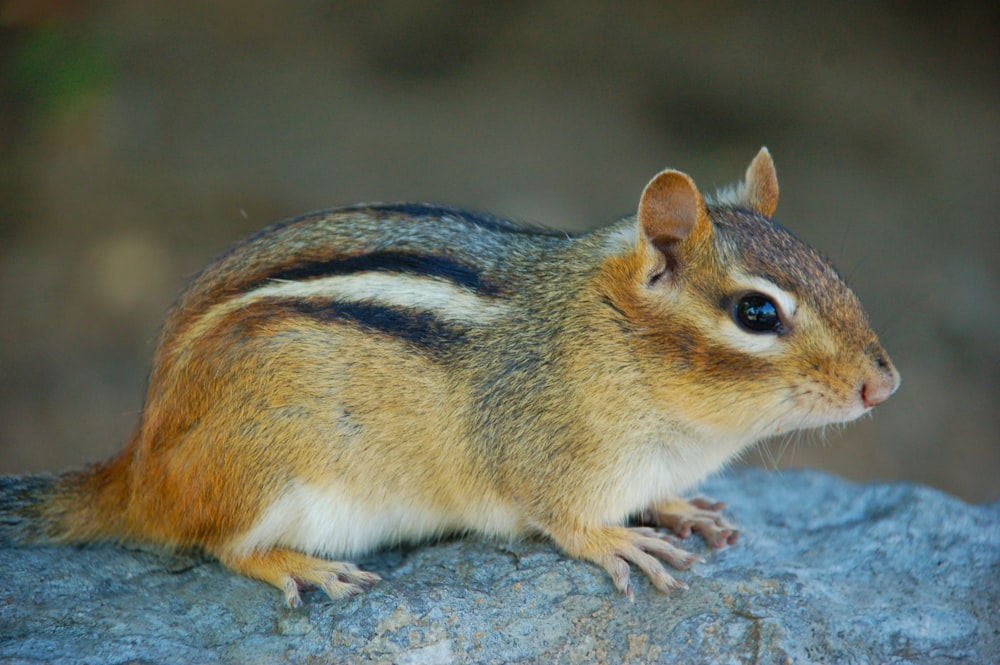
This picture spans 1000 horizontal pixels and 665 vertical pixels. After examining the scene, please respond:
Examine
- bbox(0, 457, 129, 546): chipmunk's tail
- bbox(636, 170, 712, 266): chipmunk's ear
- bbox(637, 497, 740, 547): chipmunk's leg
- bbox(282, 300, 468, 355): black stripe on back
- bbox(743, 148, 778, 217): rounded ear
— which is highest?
bbox(743, 148, 778, 217): rounded ear

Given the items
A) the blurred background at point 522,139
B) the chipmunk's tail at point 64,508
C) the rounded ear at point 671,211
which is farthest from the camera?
the blurred background at point 522,139

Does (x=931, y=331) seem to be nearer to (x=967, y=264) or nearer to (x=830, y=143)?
(x=967, y=264)

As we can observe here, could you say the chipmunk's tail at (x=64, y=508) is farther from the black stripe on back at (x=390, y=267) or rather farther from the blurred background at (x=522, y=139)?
the blurred background at (x=522, y=139)

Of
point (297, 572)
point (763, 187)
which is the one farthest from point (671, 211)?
point (297, 572)

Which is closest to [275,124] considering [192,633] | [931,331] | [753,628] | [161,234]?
[161,234]

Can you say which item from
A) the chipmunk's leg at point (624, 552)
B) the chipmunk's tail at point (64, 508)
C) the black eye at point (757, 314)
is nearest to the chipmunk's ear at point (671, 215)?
the black eye at point (757, 314)

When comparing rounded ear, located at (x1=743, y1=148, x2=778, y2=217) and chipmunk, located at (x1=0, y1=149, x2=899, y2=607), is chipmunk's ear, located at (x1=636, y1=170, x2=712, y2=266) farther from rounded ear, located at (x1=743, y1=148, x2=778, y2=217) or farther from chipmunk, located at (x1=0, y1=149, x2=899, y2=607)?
rounded ear, located at (x1=743, y1=148, x2=778, y2=217)

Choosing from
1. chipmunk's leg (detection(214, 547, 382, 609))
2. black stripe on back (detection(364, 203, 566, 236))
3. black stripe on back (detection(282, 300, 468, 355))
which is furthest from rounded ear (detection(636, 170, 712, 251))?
chipmunk's leg (detection(214, 547, 382, 609))
